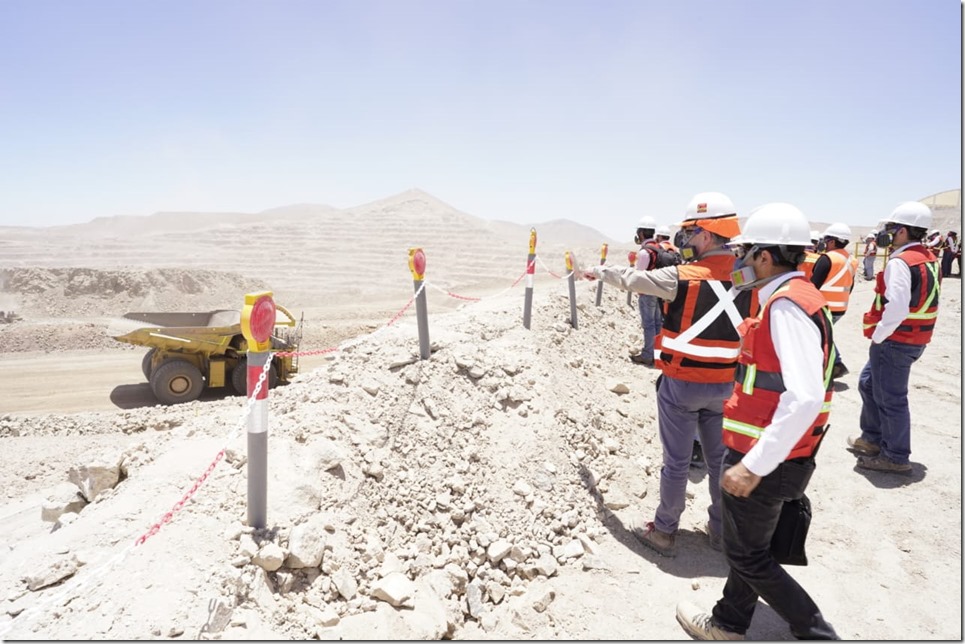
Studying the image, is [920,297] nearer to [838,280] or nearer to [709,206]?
[838,280]

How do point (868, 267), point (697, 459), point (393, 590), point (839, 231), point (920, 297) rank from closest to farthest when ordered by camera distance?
point (393, 590) < point (920, 297) < point (697, 459) < point (839, 231) < point (868, 267)

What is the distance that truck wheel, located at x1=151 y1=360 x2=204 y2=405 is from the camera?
28.0 ft

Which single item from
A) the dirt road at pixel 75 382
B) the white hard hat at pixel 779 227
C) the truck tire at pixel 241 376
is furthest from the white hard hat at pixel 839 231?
the dirt road at pixel 75 382

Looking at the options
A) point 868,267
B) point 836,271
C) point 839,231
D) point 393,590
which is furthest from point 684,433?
point 868,267

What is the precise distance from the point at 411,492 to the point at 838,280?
6212mm

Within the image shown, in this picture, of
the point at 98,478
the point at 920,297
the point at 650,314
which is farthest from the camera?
the point at 650,314

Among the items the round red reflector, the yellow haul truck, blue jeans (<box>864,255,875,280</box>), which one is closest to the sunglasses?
the round red reflector

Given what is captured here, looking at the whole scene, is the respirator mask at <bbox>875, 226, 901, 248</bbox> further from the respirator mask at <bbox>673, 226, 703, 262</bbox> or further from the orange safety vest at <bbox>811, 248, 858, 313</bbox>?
the respirator mask at <bbox>673, 226, 703, 262</bbox>

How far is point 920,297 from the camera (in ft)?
15.5

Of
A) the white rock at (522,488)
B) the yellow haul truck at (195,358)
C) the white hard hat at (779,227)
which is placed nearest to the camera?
the white hard hat at (779,227)

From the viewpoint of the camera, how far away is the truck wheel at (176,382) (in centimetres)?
855

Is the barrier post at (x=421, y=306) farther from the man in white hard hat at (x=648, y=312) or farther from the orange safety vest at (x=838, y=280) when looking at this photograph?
the orange safety vest at (x=838, y=280)

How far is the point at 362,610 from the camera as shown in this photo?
2.98m

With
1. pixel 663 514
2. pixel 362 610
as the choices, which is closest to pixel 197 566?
Result: pixel 362 610
